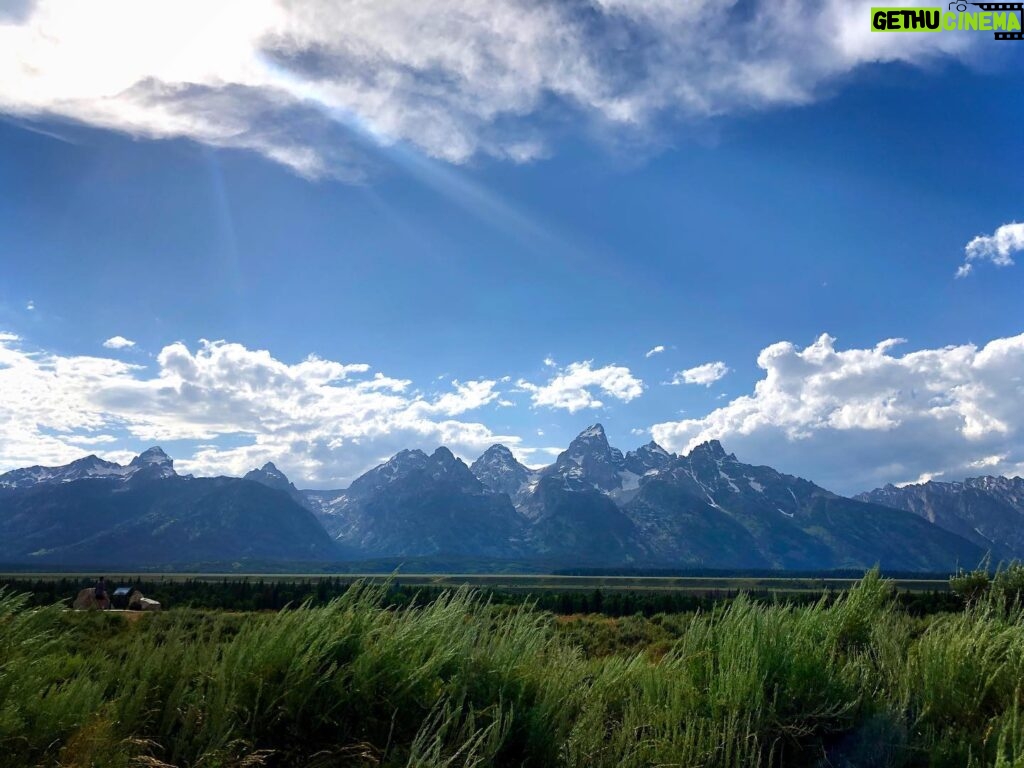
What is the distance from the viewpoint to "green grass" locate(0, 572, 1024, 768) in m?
5.89

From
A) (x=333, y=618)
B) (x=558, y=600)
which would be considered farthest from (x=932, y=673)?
(x=558, y=600)

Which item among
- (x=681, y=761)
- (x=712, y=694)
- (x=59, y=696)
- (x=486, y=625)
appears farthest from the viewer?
(x=486, y=625)

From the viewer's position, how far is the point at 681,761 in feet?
20.5

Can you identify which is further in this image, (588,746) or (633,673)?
(633,673)

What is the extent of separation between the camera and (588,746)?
22.2ft

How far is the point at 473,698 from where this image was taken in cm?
731

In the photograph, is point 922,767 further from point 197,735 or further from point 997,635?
point 197,735

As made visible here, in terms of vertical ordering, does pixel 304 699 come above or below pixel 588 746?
above

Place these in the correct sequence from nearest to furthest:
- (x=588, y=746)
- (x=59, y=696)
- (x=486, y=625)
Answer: (x=59, y=696) < (x=588, y=746) < (x=486, y=625)

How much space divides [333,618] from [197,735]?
1.85 metres

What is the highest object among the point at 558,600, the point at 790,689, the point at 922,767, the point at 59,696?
the point at 59,696

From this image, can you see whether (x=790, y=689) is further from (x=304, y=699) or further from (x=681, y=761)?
(x=304, y=699)

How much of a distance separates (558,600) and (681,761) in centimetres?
7754

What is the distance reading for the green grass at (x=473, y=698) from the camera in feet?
19.3
